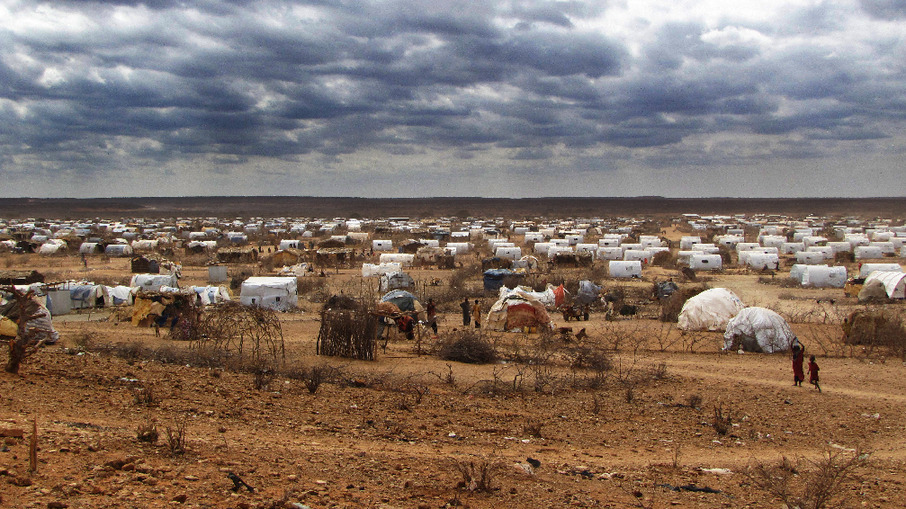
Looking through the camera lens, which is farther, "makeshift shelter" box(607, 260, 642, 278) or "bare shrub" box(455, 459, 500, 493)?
"makeshift shelter" box(607, 260, 642, 278)

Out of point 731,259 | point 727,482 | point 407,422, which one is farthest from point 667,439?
point 731,259

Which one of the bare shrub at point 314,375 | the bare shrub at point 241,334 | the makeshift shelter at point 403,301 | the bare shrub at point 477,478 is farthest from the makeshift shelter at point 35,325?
the bare shrub at point 477,478

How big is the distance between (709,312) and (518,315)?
7.31 meters

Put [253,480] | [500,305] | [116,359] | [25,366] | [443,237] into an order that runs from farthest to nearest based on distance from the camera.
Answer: [443,237], [500,305], [116,359], [25,366], [253,480]

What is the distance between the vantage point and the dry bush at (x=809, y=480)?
27.5 feet

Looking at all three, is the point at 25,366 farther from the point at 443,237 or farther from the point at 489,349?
the point at 443,237

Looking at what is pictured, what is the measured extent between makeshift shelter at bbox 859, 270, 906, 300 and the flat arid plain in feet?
51.5

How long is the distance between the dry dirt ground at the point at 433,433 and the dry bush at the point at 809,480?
0.08 metres

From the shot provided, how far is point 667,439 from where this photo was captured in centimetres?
1173

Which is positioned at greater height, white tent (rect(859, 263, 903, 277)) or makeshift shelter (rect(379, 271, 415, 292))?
white tent (rect(859, 263, 903, 277))

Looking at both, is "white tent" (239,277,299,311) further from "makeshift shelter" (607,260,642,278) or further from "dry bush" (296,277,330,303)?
"makeshift shelter" (607,260,642,278)

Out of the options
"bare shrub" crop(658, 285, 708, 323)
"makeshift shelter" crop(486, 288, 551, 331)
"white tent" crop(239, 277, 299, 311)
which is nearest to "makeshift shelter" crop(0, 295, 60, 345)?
"white tent" crop(239, 277, 299, 311)

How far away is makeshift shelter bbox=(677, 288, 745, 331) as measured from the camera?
84.4ft

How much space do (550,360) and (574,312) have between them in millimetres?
10291
